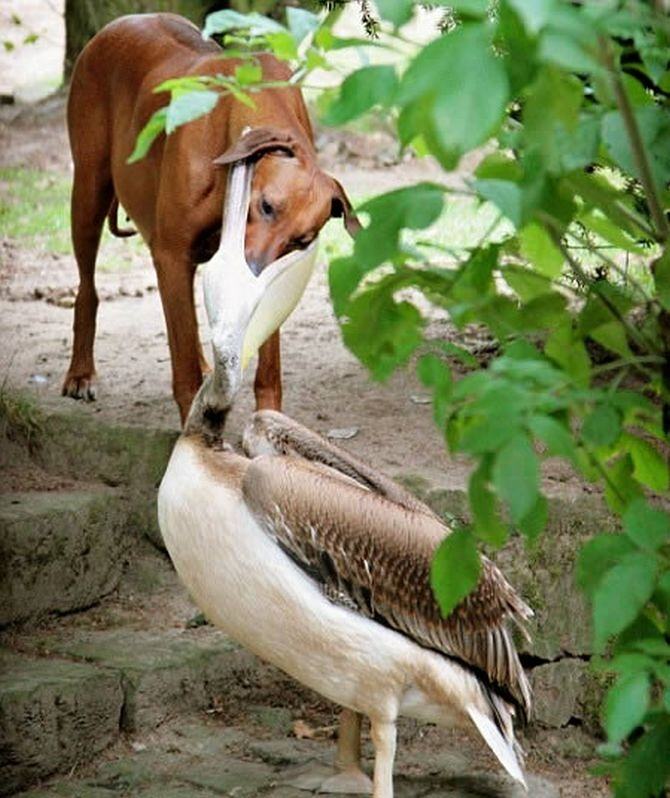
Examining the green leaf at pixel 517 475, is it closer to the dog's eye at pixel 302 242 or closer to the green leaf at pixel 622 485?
the green leaf at pixel 622 485

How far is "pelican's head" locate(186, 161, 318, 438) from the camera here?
4074 mm

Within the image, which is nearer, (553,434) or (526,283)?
(553,434)

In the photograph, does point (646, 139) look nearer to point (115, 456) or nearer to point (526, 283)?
point (526, 283)

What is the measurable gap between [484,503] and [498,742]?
2247mm

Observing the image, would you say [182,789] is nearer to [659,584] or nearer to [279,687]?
[279,687]

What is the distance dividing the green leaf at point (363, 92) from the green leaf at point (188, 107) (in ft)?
1.01

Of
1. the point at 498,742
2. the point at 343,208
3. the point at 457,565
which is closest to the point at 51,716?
the point at 498,742

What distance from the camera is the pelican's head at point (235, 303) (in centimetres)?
407

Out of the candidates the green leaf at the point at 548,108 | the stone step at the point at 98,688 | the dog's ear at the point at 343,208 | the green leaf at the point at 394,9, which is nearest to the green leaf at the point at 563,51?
the green leaf at the point at 548,108

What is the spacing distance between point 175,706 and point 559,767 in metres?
1.18

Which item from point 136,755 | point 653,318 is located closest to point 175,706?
point 136,755

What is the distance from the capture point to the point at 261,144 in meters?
4.91

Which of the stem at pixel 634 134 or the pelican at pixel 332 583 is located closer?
the stem at pixel 634 134

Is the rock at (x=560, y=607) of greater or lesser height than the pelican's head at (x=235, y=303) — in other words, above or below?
below
